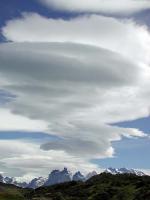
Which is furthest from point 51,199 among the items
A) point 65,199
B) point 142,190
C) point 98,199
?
point 142,190

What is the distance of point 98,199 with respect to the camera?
19475cm

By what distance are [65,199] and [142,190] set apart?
108 ft

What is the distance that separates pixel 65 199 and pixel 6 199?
26.4 m

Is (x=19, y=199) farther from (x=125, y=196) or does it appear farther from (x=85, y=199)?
(x=125, y=196)

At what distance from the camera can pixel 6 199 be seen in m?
186

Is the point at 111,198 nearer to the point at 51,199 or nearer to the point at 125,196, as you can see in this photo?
the point at 125,196

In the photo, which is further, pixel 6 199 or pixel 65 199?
pixel 65 199

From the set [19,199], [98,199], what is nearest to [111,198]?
[98,199]

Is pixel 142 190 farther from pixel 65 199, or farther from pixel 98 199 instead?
pixel 65 199

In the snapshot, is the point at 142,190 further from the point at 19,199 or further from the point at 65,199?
the point at 19,199

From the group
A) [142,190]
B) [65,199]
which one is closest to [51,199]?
[65,199]

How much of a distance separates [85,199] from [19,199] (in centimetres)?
2790

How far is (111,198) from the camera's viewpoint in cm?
19325

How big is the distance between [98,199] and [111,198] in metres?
5.57
